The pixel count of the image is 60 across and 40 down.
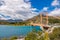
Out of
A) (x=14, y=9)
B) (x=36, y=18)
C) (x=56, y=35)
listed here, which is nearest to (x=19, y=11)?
(x=14, y=9)

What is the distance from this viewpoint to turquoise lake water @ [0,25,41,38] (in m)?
3.20

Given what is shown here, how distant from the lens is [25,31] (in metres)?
3.27

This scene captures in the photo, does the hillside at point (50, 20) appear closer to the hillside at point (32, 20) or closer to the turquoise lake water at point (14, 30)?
the hillside at point (32, 20)

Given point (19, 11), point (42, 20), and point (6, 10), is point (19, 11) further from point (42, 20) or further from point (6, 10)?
point (42, 20)

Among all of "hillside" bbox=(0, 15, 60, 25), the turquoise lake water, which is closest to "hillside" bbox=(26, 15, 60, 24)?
"hillside" bbox=(0, 15, 60, 25)

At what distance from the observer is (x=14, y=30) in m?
3.24

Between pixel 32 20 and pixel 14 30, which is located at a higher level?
pixel 32 20

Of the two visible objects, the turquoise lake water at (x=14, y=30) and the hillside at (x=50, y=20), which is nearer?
the turquoise lake water at (x=14, y=30)

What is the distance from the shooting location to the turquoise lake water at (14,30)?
320cm

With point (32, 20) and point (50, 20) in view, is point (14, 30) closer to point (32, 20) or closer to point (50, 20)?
point (32, 20)

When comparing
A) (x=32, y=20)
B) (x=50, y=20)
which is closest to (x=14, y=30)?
(x=32, y=20)

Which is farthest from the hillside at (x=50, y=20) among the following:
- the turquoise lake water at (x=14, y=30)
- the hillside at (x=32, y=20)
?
the turquoise lake water at (x=14, y=30)

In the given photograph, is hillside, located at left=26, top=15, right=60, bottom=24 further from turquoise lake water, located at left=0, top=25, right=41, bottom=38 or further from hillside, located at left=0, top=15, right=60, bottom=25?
turquoise lake water, located at left=0, top=25, right=41, bottom=38

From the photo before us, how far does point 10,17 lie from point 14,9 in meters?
0.18
